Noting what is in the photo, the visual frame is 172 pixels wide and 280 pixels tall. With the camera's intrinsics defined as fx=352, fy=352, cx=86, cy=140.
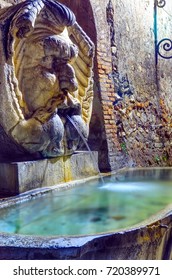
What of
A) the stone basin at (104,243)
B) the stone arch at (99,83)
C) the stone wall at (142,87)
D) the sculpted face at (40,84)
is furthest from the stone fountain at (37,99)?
the stone wall at (142,87)

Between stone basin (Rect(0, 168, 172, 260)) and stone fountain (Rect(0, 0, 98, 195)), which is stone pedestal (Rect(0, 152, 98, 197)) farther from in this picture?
stone basin (Rect(0, 168, 172, 260))

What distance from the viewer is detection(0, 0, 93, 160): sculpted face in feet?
7.82

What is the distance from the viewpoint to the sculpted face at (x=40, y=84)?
7.82ft

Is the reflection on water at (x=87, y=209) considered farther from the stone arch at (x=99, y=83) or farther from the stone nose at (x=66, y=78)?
the stone arch at (x=99, y=83)

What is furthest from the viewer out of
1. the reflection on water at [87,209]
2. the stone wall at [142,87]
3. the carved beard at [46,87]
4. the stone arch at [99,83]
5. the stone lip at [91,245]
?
the stone wall at [142,87]

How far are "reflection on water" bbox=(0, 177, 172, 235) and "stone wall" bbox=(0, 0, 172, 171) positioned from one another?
1192mm

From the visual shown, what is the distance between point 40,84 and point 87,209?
3.37ft

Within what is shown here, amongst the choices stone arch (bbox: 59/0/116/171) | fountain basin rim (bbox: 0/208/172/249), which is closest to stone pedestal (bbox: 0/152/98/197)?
stone arch (bbox: 59/0/116/171)

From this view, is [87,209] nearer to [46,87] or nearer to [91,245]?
[91,245]

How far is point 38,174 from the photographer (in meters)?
2.51

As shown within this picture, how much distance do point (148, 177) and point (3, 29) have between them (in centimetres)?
179

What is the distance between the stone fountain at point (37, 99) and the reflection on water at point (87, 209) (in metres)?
0.23
